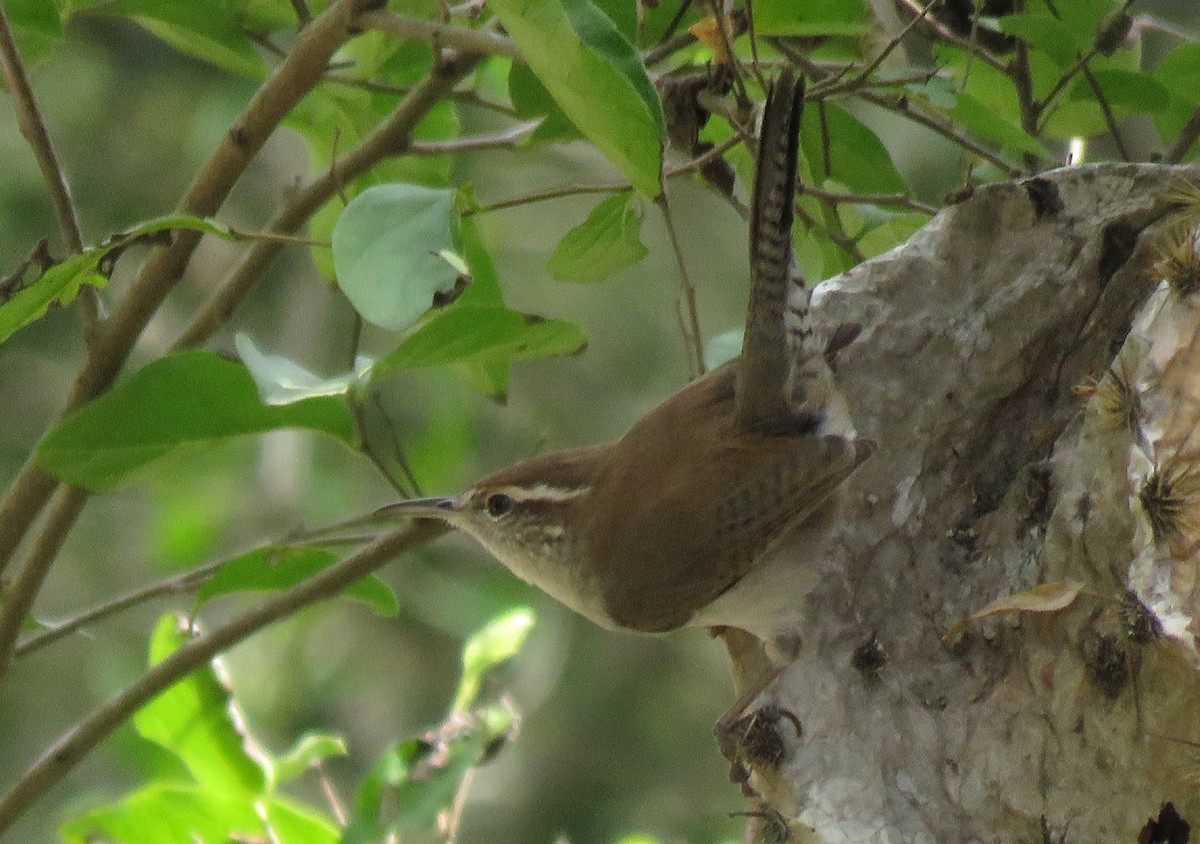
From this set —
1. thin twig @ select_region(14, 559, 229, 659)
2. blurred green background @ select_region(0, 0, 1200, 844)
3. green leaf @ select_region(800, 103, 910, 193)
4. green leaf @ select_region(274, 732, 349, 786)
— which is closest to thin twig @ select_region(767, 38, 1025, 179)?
green leaf @ select_region(800, 103, 910, 193)

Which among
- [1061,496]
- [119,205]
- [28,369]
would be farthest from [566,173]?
[1061,496]

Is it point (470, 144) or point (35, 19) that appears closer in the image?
point (35, 19)

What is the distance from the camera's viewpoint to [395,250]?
5.94ft

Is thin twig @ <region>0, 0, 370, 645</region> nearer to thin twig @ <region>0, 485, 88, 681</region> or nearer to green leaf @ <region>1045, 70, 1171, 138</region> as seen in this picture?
thin twig @ <region>0, 485, 88, 681</region>

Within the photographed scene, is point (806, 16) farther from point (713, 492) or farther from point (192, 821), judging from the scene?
point (192, 821)

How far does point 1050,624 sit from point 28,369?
14.0 ft

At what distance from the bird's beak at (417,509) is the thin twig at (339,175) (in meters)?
0.48

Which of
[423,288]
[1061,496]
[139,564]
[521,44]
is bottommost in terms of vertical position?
[139,564]

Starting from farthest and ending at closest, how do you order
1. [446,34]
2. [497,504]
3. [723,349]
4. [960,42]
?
[497,504]
[723,349]
[960,42]
[446,34]

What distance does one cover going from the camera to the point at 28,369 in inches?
206

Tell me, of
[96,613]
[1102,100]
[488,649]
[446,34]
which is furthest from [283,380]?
[1102,100]

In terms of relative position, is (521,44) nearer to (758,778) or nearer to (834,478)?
(834,478)

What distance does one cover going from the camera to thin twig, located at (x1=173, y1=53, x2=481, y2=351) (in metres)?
2.25

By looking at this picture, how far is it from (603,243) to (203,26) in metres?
0.77
